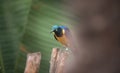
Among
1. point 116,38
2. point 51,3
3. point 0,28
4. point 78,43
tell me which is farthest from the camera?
point 0,28

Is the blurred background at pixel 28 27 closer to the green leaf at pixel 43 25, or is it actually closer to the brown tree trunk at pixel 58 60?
the green leaf at pixel 43 25

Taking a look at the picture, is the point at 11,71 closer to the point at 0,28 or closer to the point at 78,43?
the point at 0,28

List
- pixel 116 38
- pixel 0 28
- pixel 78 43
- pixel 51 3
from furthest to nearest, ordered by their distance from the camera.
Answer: pixel 0 28 → pixel 51 3 → pixel 78 43 → pixel 116 38

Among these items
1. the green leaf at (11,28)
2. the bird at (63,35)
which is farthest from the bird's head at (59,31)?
the green leaf at (11,28)

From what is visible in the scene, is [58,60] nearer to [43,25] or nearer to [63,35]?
[63,35]

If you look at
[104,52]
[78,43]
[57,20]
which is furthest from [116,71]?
[57,20]

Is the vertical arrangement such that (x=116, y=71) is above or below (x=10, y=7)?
below

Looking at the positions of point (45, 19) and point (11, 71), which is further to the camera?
point (11, 71)

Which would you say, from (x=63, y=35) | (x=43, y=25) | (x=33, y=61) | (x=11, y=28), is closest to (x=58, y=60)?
(x=33, y=61)
